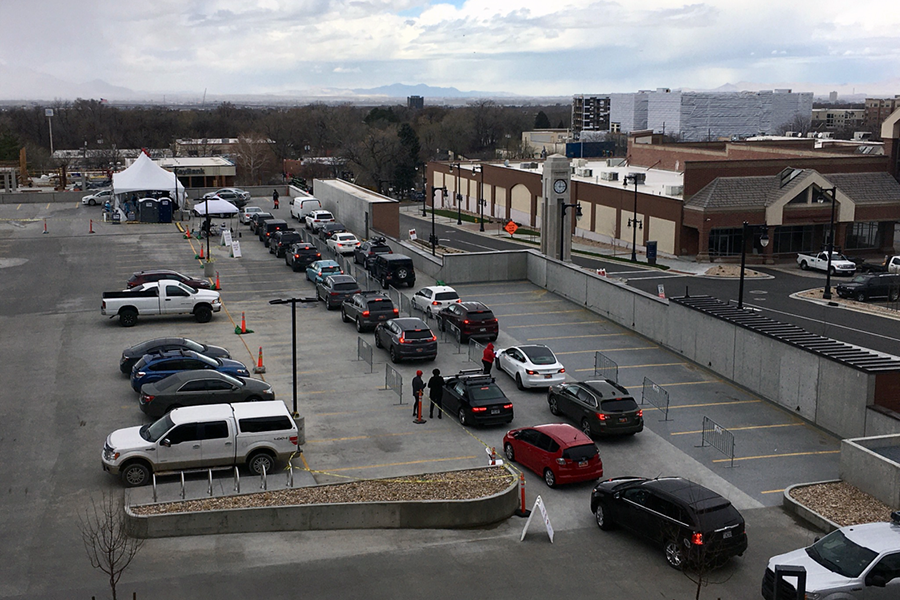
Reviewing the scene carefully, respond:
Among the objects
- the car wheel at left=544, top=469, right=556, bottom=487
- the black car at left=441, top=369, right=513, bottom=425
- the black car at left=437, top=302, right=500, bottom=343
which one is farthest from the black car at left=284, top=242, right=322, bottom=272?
the car wheel at left=544, top=469, right=556, bottom=487

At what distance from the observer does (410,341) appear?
30.7 metres

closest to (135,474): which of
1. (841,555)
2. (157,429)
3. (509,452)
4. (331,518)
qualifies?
(157,429)

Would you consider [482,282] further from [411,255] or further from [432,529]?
[432,529]

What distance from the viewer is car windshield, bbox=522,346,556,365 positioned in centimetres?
2831

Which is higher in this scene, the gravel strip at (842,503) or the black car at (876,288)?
the black car at (876,288)

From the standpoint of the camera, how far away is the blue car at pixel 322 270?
141ft

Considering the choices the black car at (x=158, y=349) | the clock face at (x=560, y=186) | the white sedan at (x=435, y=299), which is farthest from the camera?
the clock face at (x=560, y=186)

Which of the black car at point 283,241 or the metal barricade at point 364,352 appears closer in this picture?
the metal barricade at point 364,352

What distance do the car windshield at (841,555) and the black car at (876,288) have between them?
3344 centimetres

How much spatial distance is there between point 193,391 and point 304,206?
42.7m

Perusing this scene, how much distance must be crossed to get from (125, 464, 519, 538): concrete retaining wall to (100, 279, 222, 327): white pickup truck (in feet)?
60.9

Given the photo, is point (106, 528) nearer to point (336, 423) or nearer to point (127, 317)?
point (336, 423)

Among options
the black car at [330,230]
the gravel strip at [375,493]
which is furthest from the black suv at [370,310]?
the black car at [330,230]

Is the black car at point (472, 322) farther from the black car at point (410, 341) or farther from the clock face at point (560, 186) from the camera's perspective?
the clock face at point (560, 186)
